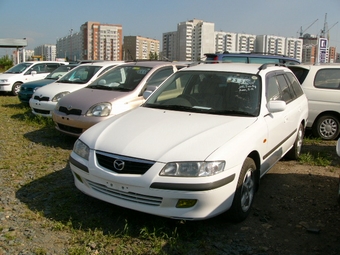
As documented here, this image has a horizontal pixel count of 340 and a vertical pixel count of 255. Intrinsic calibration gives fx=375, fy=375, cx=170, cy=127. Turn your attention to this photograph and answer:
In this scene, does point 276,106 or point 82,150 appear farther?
point 276,106

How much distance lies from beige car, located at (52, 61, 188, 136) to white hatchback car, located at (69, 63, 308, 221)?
200 centimetres

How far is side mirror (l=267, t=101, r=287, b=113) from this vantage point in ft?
14.6

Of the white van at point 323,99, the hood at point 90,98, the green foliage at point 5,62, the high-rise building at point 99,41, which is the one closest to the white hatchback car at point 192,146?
the hood at point 90,98

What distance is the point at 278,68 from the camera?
5676 millimetres

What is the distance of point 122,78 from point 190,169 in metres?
4.94

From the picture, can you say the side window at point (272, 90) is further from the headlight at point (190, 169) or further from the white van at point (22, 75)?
the white van at point (22, 75)

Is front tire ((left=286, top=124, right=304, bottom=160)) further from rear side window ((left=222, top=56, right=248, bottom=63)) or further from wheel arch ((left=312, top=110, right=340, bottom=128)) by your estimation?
rear side window ((left=222, top=56, right=248, bottom=63))

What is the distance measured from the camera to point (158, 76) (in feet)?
26.3

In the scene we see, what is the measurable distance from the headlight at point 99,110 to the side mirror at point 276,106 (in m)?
3.34


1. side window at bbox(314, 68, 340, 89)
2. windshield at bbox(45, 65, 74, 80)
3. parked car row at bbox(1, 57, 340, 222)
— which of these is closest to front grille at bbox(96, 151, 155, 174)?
parked car row at bbox(1, 57, 340, 222)

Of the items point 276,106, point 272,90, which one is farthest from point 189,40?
point 276,106

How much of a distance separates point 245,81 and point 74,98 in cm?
380

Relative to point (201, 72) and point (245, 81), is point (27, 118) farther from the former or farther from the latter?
point (245, 81)

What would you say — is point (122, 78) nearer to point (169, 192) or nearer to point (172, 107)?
point (172, 107)
